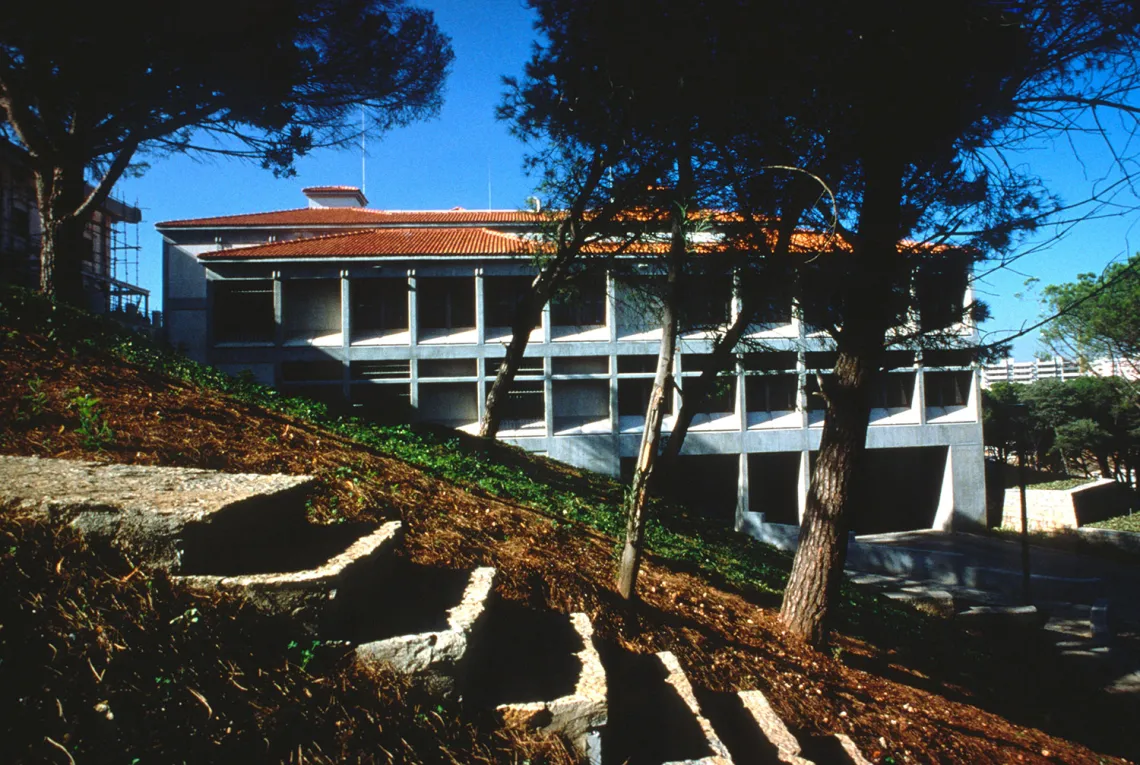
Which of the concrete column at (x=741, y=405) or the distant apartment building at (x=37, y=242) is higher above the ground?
the distant apartment building at (x=37, y=242)

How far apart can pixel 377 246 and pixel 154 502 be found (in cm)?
1816

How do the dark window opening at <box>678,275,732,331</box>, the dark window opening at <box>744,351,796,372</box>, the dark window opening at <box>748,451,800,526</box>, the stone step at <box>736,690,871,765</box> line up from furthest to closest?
the dark window opening at <box>748,451,800,526</box>
the dark window opening at <box>744,351,796,372</box>
the dark window opening at <box>678,275,732,331</box>
the stone step at <box>736,690,871,765</box>

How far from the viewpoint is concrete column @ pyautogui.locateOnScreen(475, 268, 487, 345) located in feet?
61.0

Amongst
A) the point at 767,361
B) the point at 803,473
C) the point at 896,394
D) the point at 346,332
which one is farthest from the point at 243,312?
the point at 896,394

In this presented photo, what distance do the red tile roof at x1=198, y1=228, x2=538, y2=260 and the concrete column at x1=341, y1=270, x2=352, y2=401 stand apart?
91 centimetres

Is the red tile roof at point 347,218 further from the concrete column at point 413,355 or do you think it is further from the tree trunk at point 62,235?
the tree trunk at point 62,235

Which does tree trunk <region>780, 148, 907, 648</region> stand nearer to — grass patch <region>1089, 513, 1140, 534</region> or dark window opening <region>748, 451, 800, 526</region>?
dark window opening <region>748, 451, 800, 526</region>

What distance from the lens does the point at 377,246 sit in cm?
1919

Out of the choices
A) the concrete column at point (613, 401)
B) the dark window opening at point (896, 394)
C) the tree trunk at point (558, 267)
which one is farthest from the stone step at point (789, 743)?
the dark window opening at point (896, 394)

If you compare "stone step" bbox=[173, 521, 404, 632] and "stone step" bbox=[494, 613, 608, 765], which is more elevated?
"stone step" bbox=[173, 521, 404, 632]

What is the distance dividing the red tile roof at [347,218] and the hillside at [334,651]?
1780cm

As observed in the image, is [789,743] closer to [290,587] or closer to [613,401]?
[290,587]

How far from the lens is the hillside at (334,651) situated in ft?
5.96

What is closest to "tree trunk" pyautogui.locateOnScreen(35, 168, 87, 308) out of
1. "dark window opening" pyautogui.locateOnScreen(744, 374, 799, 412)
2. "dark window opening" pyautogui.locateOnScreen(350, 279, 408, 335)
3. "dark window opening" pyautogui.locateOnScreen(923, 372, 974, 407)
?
"dark window opening" pyautogui.locateOnScreen(350, 279, 408, 335)
